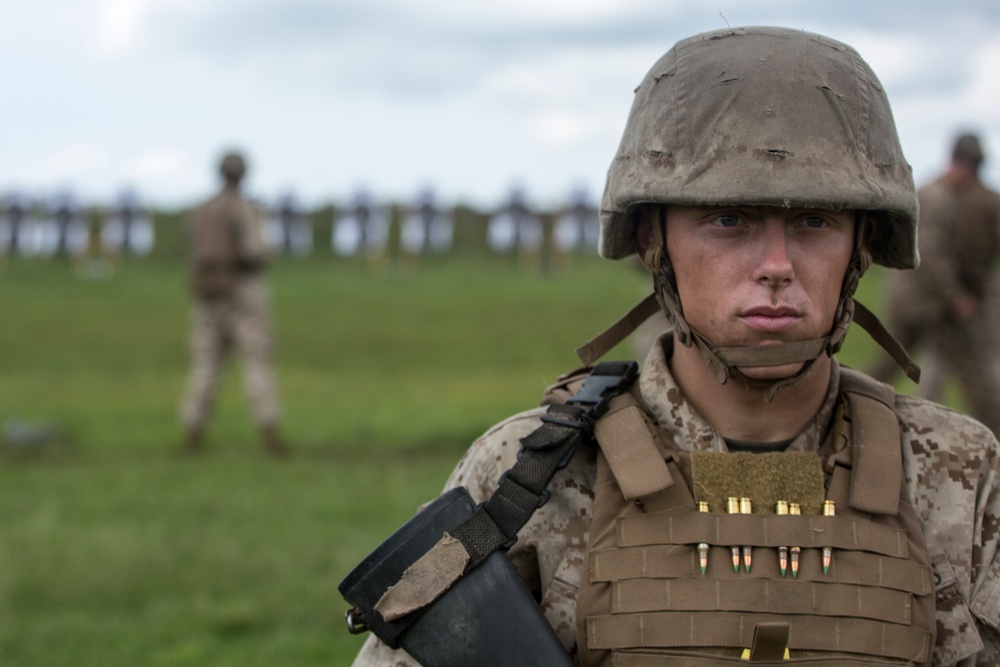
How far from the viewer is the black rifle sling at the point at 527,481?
2.42m

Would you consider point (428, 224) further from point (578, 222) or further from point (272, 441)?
point (272, 441)

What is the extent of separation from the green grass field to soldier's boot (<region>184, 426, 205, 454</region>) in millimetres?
143

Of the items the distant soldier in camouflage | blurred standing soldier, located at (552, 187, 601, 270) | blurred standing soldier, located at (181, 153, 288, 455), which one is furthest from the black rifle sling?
blurred standing soldier, located at (552, 187, 601, 270)

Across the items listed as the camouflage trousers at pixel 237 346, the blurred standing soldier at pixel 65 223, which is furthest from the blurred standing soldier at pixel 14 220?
the camouflage trousers at pixel 237 346

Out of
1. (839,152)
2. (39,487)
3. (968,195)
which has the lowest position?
(39,487)

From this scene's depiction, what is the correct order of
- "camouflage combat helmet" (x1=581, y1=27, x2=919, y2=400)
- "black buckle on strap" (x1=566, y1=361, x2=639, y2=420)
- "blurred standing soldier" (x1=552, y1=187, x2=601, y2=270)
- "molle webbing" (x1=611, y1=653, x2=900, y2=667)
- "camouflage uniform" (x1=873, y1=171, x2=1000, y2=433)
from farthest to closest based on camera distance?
1. "blurred standing soldier" (x1=552, y1=187, x2=601, y2=270)
2. "camouflage uniform" (x1=873, y1=171, x2=1000, y2=433)
3. "black buckle on strap" (x1=566, y1=361, x2=639, y2=420)
4. "camouflage combat helmet" (x1=581, y1=27, x2=919, y2=400)
5. "molle webbing" (x1=611, y1=653, x2=900, y2=667)

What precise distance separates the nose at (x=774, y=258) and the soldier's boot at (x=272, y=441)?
325 inches

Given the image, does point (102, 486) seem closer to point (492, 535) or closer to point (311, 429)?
point (311, 429)

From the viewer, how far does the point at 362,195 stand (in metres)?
41.3

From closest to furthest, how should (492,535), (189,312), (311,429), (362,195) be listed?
(492,535) < (311,429) < (189,312) < (362,195)

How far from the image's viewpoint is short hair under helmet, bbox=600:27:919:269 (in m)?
2.44

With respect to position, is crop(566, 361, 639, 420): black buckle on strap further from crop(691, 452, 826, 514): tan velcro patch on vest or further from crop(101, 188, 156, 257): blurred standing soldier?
crop(101, 188, 156, 257): blurred standing soldier

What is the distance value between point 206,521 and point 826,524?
5.84 meters

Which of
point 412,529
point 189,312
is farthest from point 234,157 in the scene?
point 189,312
